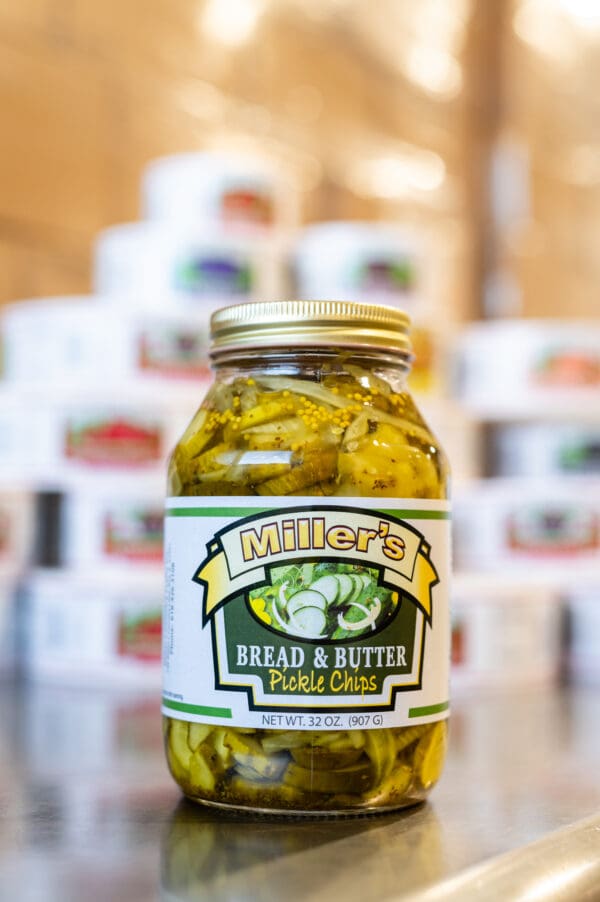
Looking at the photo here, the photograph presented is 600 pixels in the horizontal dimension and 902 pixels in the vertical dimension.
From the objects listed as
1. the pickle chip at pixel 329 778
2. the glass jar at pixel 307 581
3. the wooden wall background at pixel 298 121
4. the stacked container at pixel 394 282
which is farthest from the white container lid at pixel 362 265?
the pickle chip at pixel 329 778

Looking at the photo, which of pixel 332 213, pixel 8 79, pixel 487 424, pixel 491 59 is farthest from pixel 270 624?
pixel 491 59

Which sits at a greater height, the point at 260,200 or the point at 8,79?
the point at 8,79

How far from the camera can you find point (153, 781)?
2.46ft

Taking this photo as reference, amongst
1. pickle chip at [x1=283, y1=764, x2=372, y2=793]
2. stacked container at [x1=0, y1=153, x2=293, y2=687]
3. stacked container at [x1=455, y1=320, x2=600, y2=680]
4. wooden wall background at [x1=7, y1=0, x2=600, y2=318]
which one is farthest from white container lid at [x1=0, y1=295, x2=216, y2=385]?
pickle chip at [x1=283, y1=764, x2=372, y2=793]

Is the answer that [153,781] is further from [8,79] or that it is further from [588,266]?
[588,266]

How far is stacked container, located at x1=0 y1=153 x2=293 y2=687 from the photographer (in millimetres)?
1206

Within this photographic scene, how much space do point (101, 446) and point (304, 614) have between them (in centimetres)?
71

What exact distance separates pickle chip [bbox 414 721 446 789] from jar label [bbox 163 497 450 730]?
0.01 metres

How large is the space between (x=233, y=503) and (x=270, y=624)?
0.07 m

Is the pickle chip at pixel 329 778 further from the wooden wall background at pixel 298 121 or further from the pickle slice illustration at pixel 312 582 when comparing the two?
the wooden wall background at pixel 298 121

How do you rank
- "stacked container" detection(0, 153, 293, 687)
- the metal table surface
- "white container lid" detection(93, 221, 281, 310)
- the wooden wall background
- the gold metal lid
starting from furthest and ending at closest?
the wooden wall background
"white container lid" detection(93, 221, 281, 310)
"stacked container" detection(0, 153, 293, 687)
the gold metal lid
the metal table surface

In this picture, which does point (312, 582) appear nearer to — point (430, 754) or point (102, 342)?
point (430, 754)

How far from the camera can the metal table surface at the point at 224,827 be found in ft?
1.70

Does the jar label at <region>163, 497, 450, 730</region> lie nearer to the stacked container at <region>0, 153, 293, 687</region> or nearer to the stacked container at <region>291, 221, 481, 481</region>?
the stacked container at <region>0, 153, 293, 687</region>
